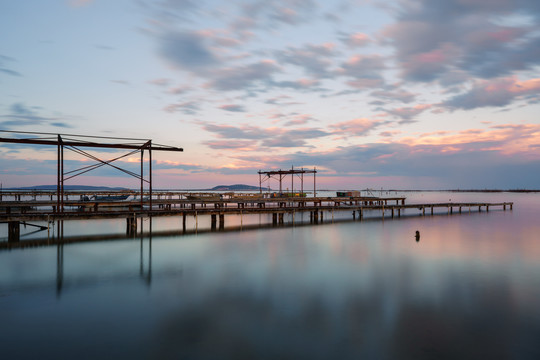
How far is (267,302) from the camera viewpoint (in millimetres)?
17875

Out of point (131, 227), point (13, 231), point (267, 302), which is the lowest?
point (267, 302)

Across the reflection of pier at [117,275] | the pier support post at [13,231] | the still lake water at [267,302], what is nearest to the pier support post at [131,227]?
the still lake water at [267,302]

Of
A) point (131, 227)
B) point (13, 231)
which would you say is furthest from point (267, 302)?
point (13, 231)

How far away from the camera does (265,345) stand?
42.4ft

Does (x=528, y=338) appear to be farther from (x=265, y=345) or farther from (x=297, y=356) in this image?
(x=265, y=345)

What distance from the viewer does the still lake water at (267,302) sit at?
12.7 meters

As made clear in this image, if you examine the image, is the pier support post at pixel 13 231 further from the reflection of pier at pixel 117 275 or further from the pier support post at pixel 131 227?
A: the pier support post at pixel 131 227

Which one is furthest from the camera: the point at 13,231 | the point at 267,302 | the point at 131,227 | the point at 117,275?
the point at 131,227

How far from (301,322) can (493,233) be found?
4551 centimetres

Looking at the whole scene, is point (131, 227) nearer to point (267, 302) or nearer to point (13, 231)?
point (13, 231)

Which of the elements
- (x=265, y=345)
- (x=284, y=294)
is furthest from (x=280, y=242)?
(x=265, y=345)

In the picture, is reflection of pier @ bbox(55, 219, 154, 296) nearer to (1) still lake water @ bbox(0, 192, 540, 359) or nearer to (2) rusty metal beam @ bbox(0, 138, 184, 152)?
(1) still lake water @ bbox(0, 192, 540, 359)

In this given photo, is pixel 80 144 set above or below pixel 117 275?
above

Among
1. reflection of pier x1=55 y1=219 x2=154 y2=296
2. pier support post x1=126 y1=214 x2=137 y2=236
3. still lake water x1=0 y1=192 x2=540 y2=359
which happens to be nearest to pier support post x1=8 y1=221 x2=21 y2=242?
reflection of pier x1=55 y1=219 x2=154 y2=296
